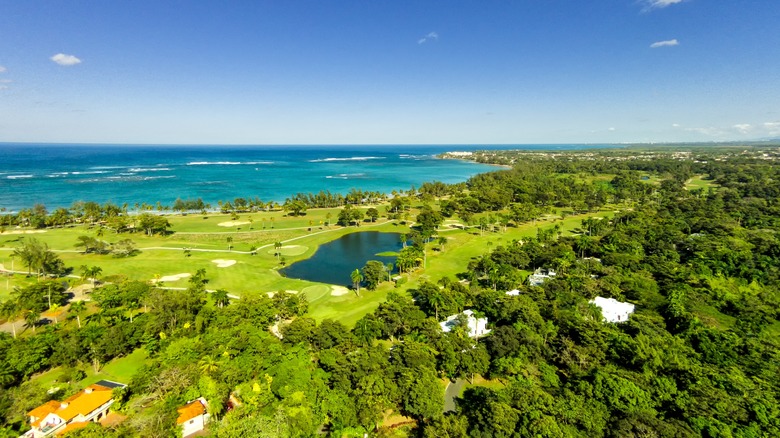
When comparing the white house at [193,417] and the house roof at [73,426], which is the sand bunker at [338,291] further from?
the house roof at [73,426]

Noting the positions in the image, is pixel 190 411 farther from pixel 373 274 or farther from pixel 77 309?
pixel 373 274

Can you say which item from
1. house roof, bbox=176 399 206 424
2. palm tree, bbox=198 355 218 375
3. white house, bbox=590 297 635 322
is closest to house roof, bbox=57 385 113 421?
palm tree, bbox=198 355 218 375

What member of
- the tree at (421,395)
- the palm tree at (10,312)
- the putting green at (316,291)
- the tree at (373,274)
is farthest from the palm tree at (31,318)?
the tree at (421,395)

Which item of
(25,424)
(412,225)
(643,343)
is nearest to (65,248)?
(25,424)

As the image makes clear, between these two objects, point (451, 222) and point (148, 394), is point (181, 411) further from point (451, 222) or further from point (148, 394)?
point (451, 222)

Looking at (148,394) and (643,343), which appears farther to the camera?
(643,343)

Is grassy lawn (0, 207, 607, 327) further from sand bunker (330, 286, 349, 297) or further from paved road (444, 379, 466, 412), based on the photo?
paved road (444, 379, 466, 412)
